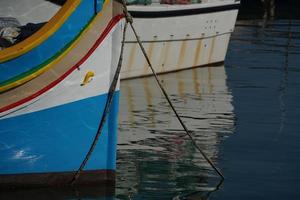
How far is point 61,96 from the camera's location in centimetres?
870

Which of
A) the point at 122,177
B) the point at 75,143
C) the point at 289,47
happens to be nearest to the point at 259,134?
the point at 122,177

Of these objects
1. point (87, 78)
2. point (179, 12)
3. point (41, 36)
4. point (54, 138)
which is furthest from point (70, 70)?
point (179, 12)

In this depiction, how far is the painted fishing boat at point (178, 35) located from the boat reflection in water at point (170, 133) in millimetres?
307

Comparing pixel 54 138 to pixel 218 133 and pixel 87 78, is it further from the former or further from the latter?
pixel 218 133

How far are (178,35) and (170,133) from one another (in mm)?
5079

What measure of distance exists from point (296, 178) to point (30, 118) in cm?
296

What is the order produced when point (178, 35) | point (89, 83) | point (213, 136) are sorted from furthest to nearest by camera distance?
1. point (178, 35)
2. point (213, 136)
3. point (89, 83)

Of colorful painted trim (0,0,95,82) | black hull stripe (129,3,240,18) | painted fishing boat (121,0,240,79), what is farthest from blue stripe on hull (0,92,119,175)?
black hull stripe (129,3,240,18)

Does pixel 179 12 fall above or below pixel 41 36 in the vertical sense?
below

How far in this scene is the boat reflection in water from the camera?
9.41m

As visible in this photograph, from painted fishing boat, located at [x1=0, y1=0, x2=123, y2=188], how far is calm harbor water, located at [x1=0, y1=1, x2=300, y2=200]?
0.86 feet

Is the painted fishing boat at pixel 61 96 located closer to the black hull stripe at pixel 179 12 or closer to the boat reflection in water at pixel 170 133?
the boat reflection in water at pixel 170 133

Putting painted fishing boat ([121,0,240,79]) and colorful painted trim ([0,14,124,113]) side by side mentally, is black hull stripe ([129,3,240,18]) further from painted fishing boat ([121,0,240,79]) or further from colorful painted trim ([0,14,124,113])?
colorful painted trim ([0,14,124,113])

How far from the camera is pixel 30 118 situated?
8.68m
